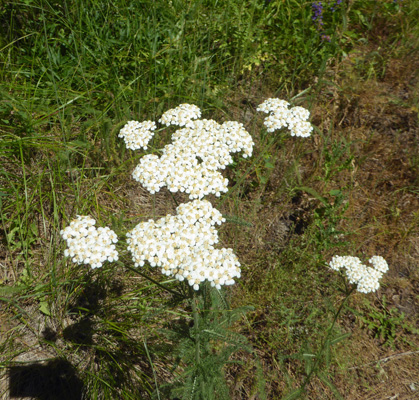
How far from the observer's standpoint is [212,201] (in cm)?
Answer: 351

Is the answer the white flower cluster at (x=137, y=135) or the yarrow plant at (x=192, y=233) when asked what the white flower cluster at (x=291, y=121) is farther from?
the white flower cluster at (x=137, y=135)

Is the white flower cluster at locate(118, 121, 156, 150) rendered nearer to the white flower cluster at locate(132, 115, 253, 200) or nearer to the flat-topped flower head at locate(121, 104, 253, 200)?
the flat-topped flower head at locate(121, 104, 253, 200)

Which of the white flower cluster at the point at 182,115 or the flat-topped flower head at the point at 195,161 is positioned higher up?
the white flower cluster at the point at 182,115

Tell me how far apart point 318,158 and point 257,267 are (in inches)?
61.3

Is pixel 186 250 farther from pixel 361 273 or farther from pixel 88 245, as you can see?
pixel 361 273

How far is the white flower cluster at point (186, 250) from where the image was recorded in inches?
72.7

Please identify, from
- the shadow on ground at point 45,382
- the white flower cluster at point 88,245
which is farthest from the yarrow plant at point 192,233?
the shadow on ground at point 45,382

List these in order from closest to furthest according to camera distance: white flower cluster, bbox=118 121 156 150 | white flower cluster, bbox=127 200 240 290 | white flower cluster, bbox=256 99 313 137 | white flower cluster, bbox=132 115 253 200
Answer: white flower cluster, bbox=127 200 240 290 < white flower cluster, bbox=132 115 253 200 < white flower cluster, bbox=118 121 156 150 < white flower cluster, bbox=256 99 313 137

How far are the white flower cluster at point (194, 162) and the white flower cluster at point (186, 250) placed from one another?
185 millimetres

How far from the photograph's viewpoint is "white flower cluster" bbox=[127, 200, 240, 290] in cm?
185

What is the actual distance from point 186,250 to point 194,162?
655mm

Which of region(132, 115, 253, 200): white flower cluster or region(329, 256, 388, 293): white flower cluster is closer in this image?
region(132, 115, 253, 200): white flower cluster

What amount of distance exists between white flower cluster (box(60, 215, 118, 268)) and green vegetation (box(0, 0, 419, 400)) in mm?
251

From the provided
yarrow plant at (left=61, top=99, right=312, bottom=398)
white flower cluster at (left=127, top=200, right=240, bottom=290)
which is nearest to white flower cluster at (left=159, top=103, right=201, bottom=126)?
yarrow plant at (left=61, top=99, right=312, bottom=398)
